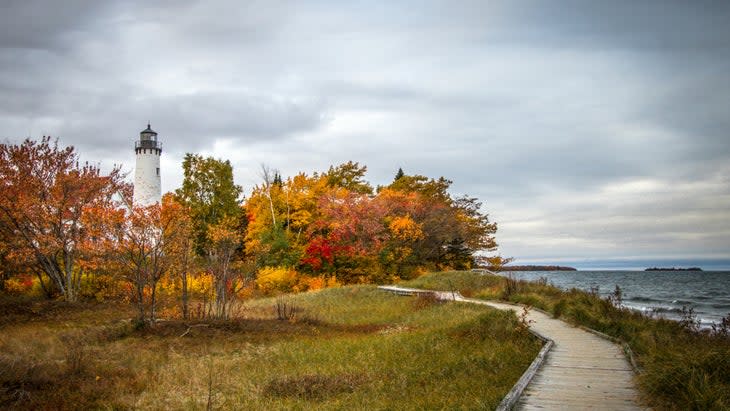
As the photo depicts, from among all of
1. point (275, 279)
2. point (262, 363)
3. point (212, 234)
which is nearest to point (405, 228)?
point (275, 279)

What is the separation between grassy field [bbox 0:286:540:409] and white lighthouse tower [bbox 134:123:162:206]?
91.4 feet

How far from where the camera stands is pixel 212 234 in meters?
28.3

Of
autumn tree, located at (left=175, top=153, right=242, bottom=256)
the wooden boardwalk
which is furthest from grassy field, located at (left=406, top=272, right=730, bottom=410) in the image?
autumn tree, located at (left=175, top=153, right=242, bottom=256)

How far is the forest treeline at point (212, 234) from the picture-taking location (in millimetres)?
23172

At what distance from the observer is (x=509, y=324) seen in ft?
46.6

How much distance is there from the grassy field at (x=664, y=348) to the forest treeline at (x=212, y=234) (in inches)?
467

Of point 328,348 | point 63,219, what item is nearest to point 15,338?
point 328,348

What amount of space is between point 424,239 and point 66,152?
27336 millimetres

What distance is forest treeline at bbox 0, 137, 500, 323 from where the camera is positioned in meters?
23.2

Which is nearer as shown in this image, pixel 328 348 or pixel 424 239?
pixel 328 348

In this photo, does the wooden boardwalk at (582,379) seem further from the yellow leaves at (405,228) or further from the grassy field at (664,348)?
the yellow leaves at (405,228)

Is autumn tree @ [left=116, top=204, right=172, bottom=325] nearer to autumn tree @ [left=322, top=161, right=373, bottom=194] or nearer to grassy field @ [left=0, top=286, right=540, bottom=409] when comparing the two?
grassy field @ [left=0, top=286, right=540, bottom=409]

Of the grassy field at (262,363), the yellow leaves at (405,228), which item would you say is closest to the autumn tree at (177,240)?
the grassy field at (262,363)

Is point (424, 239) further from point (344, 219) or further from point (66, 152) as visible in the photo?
point (66, 152)
